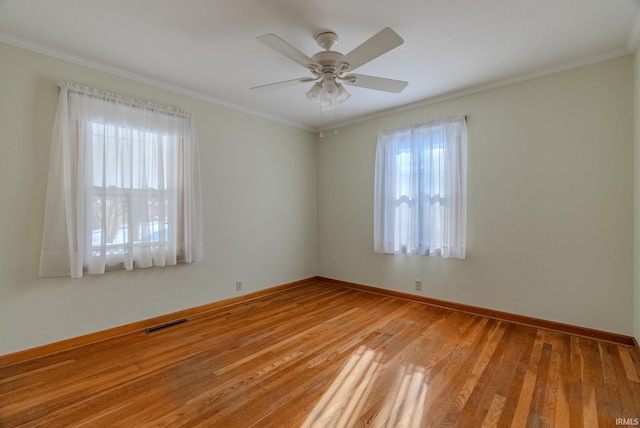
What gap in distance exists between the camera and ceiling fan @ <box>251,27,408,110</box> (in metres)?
1.87

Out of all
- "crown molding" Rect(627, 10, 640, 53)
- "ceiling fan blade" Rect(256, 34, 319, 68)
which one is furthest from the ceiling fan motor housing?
"crown molding" Rect(627, 10, 640, 53)

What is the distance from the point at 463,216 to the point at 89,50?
4059 mm

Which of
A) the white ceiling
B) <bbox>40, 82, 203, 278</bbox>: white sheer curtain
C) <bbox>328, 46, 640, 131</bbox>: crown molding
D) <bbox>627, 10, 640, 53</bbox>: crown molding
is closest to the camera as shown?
the white ceiling

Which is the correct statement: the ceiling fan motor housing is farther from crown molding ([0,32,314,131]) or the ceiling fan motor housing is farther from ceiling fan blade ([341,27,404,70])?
crown molding ([0,32,314,131])

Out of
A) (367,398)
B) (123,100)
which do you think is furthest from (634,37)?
(123,100)

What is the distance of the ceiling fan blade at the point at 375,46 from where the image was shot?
1.80m

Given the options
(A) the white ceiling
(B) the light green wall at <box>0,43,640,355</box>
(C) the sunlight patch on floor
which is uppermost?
(A) the white ceiling

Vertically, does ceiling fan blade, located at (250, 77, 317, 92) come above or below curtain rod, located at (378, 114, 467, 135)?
Answer: below

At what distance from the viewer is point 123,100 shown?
113 inches

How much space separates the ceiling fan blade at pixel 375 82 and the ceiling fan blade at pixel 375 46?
6.5 inches

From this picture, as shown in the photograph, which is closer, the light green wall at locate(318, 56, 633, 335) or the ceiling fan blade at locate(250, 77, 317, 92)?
the ceiling fan blade at locate(250, 77, 317, 92)

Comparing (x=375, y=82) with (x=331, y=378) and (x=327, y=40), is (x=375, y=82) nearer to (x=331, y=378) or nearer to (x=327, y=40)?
Answer: (x=327, y=40)

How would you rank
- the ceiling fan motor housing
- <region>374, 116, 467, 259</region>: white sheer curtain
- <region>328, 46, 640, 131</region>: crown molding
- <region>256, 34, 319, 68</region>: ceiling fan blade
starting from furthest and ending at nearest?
<region>374, 116, 467, 259</region>: white sheer curtain → <region>328, 46, 640, 131</region>: crown molding → the ceiling fan motor housing → <region>256, 34, 319, 68</region>: ceiling fan blade

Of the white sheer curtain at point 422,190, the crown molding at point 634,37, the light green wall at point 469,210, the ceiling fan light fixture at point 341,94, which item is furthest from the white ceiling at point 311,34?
the white sheer curtain at point 422,190
